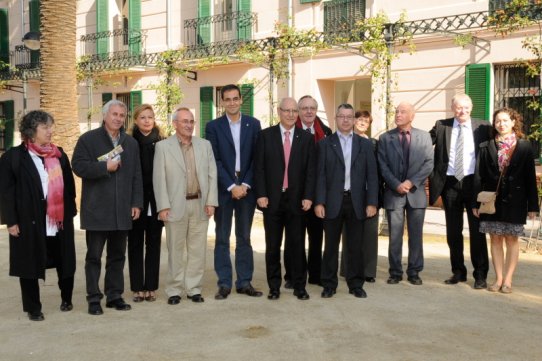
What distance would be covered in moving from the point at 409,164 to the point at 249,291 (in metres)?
2.14

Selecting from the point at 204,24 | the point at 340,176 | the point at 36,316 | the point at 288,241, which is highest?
the point at 204,24

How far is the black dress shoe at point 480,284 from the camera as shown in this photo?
22.8ft

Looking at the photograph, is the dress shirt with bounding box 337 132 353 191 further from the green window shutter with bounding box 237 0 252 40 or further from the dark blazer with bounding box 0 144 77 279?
the green window shutter with bounding box 237 0 252 40

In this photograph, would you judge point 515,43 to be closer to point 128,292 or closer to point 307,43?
point 307,43

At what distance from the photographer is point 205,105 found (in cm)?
1845

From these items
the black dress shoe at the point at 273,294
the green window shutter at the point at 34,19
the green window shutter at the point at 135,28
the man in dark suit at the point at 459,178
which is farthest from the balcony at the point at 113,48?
the black dress shoe at the point at 273,294

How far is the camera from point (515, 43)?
517 inches

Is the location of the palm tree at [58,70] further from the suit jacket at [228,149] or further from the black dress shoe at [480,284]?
the black dress shoe at [480,284]

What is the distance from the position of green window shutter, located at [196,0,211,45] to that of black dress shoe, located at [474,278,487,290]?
12.8 meters

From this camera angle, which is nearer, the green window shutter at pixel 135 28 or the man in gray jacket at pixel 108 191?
the man in gray jacket at pixel 108 191

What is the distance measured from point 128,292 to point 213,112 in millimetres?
11825

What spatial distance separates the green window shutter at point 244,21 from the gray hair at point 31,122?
11904mm

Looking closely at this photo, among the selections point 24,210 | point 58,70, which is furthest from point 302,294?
point 58,70

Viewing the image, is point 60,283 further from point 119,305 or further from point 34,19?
point 34,19
